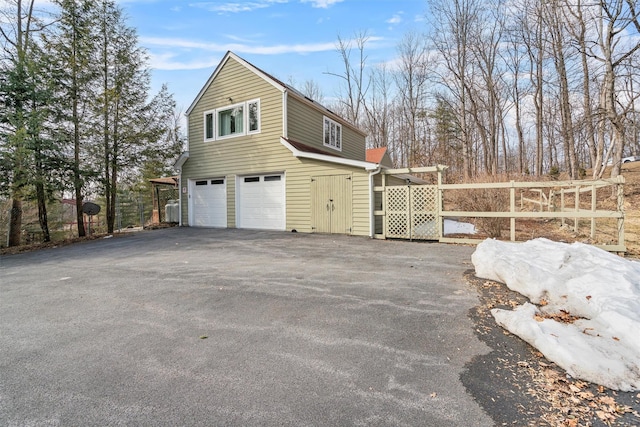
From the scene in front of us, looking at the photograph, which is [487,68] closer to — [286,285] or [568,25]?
[568,25]

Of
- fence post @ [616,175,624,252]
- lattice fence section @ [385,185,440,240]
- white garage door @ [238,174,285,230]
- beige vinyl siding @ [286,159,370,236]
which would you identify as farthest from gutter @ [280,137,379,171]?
fence post @ [616,175,624,252]

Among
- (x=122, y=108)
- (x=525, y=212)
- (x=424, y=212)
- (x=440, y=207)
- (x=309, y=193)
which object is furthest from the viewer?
(x=122, y=108)

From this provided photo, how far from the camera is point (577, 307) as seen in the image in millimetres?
3262

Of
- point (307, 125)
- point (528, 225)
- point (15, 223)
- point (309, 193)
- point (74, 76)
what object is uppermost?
point (74, 76)

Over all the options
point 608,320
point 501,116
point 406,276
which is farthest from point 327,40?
point 608,320

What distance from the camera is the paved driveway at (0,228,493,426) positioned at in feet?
6.50

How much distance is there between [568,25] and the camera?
1577 centimetres

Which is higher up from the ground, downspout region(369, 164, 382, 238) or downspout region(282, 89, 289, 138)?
downspout region(282, 89, 289, 138)

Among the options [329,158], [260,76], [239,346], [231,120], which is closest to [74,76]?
[231,120]

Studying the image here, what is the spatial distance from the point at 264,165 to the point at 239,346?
964 cm

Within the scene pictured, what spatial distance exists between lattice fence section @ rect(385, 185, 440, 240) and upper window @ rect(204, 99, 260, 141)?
6.33 meters

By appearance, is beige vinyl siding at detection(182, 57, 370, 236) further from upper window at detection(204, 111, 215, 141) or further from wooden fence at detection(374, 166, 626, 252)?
wooden fence at detection(374, 166, 626, 252)

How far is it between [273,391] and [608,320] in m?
3.05

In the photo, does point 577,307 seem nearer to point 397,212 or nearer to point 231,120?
point 397,212
